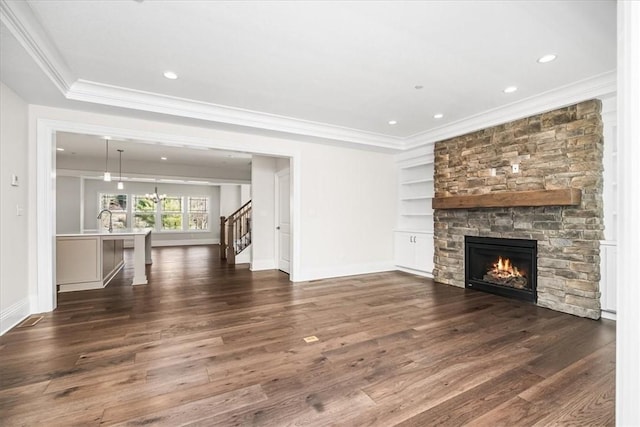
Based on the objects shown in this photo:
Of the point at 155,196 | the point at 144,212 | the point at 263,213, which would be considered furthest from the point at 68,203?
the point at 263,213

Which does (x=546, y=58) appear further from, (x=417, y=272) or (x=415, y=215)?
(x=417, y=272)

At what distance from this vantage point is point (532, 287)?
4.06 meters

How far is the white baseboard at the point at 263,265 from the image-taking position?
6512 millimetres

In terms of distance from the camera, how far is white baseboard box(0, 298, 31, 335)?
9.71ft

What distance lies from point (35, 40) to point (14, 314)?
283 cm

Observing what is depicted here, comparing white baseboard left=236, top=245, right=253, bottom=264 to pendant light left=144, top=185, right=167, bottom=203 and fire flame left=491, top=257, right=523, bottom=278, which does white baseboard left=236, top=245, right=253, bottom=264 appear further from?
pendant light left=144, top=185, right=167, bottom=203

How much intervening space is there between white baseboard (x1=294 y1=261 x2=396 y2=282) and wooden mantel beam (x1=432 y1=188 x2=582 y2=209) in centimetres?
180

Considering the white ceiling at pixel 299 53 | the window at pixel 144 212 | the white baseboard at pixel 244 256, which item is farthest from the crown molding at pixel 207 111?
the window at pixel 144 212

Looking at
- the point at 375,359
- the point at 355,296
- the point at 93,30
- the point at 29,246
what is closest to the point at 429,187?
the point at 355,296

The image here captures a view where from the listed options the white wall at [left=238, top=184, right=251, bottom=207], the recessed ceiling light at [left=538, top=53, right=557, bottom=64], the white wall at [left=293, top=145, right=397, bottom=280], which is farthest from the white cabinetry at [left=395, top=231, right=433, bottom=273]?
the white wall at [left=238, top=184, right=251, bottom=207]

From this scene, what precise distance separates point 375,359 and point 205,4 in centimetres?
310

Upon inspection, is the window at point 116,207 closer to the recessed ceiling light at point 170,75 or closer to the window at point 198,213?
the window at point 198,213

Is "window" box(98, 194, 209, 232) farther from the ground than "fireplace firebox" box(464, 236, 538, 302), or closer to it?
farther from the ground

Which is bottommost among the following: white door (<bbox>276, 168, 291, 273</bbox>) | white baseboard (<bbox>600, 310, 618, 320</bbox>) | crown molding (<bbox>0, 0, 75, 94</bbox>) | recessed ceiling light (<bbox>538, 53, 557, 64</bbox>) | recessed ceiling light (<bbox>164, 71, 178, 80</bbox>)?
white baseboard (<bbox>600, 310, 618, 320</bbox>)
